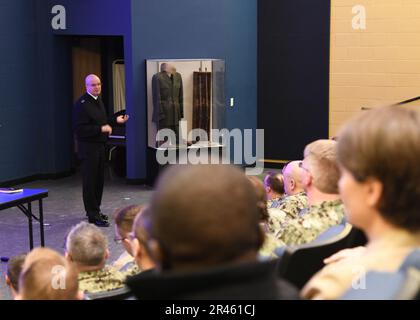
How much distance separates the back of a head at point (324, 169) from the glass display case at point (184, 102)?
6.96 meters

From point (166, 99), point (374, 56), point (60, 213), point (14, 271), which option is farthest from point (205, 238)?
point (374, 56)

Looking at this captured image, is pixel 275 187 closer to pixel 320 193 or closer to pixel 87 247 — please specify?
pixel 87 247

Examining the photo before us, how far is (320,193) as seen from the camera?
272cm

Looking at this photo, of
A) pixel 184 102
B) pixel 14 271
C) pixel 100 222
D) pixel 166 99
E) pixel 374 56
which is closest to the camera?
pixel 14 271

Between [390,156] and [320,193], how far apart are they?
57.8 inches

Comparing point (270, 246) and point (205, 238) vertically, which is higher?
point (205, 238)

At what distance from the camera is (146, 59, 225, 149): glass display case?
9602 millimetres

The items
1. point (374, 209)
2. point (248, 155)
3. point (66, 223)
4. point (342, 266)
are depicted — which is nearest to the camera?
point (374, 209)

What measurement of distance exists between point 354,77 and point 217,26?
6.76 feet

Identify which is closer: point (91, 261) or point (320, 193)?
point (320, 193)

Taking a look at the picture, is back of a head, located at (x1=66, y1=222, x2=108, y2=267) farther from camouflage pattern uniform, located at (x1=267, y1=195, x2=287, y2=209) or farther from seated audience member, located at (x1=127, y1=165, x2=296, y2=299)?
seated audience member, located at (x1=127, y1=165, x2=296, y2=299)

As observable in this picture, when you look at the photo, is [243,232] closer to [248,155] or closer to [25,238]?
[25,238]

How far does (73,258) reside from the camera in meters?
3.30

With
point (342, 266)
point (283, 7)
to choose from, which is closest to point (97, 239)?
point (342, 266)
